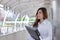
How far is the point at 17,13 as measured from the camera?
7.87 metres

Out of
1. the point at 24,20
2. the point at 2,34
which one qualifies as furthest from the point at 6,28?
the point at 24,20

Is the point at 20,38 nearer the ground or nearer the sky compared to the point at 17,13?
nearer the ground

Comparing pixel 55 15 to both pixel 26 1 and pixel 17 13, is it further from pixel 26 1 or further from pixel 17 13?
pixel 17 13

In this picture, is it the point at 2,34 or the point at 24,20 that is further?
the point at 24,20

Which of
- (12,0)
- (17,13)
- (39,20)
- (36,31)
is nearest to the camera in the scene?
(36,31)

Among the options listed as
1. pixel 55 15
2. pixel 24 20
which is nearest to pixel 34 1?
pixel 24 20

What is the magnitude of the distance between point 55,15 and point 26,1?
6.84 meters

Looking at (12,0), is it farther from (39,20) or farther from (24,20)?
(39,20)

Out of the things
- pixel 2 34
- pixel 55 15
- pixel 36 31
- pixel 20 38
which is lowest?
pixel 20 38

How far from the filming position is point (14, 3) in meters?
6.91

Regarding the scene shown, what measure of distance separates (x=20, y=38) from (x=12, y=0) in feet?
7.84

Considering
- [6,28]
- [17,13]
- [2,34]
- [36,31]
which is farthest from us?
[17,13]

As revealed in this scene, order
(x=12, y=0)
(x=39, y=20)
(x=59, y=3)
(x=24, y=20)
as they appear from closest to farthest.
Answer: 1. (x=59, y=3)
2. (x=39, y=20)
3. (x=12, y=0)
4. (x=24, y=20)

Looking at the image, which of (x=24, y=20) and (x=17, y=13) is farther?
(x=24, y=20)
